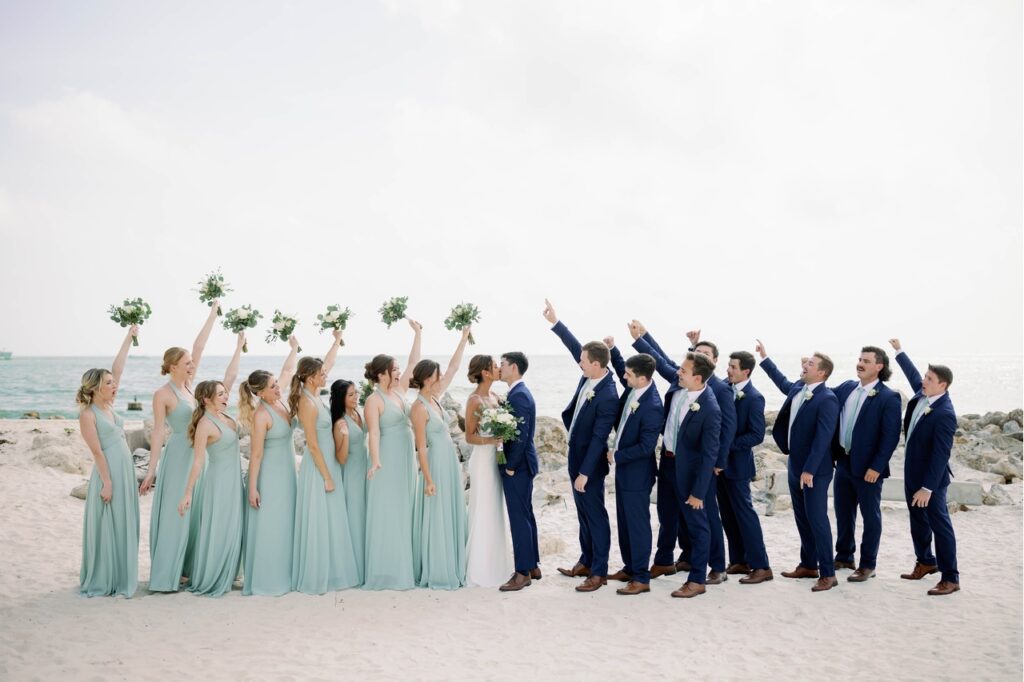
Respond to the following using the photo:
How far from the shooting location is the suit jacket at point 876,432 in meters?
8.02

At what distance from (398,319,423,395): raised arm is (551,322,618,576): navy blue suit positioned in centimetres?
185

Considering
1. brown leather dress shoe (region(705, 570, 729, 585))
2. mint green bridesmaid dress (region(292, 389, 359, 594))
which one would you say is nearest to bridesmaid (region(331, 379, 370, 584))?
mint green bridesmaid dress (region(292, 389, 359, 594))

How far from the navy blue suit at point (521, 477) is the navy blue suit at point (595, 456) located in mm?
481

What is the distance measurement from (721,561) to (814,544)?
1.03 m

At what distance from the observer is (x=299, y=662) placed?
613 centimetres

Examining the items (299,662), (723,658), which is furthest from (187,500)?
(723,658)

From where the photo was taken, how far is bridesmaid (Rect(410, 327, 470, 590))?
316 inches

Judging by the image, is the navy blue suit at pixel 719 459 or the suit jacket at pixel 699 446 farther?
the navy blue suit at pixel 719 459

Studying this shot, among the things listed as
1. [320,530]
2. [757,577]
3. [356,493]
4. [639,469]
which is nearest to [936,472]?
[757,577]

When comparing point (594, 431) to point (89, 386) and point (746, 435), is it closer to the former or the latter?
point (746, 435)

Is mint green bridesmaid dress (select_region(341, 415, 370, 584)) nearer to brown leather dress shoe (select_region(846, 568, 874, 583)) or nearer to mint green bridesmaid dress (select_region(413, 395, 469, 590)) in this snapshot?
mint green bridesmaid dress (select_region(413, 395, 469, 590))

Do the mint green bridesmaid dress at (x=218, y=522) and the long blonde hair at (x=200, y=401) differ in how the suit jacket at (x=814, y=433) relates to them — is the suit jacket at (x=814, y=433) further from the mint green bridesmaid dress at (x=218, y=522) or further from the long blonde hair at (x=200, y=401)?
the long blonde hair at (x=200, y=401)

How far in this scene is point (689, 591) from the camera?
25.6 ft

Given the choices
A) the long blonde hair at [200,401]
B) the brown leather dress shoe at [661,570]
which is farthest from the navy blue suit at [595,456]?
the long blonde hair at [200,401]
